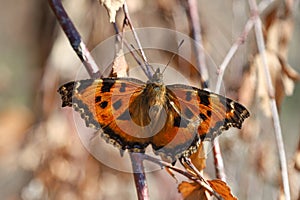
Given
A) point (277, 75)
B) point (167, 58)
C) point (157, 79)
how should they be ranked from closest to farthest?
point (157, 79)
point (277, 75)
point (167, 58)

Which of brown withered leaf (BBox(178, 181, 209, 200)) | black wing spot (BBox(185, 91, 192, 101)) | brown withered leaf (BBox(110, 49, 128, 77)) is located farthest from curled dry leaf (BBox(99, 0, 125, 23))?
brown withered leaf (BBox(178, 181, 209, 200))

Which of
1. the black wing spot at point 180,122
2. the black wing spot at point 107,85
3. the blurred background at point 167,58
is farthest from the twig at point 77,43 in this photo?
the blurred background at point 167,58

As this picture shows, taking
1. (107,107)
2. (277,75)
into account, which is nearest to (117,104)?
(107,107)

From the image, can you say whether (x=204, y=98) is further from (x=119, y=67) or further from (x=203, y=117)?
(x=119, y=67)

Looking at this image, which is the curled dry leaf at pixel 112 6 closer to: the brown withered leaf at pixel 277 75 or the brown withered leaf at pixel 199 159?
the brown withered leaf at pixel 199 159

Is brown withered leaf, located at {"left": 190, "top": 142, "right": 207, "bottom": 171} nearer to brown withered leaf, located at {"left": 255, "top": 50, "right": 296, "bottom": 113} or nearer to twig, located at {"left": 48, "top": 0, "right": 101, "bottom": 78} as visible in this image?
twig, located at {"left": 48, "top": 0, "right": 101, "bottom": 78}

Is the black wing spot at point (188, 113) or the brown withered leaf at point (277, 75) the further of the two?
the brown withered leaf at point (277, 75)

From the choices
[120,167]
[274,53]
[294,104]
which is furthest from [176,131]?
[294,104]
